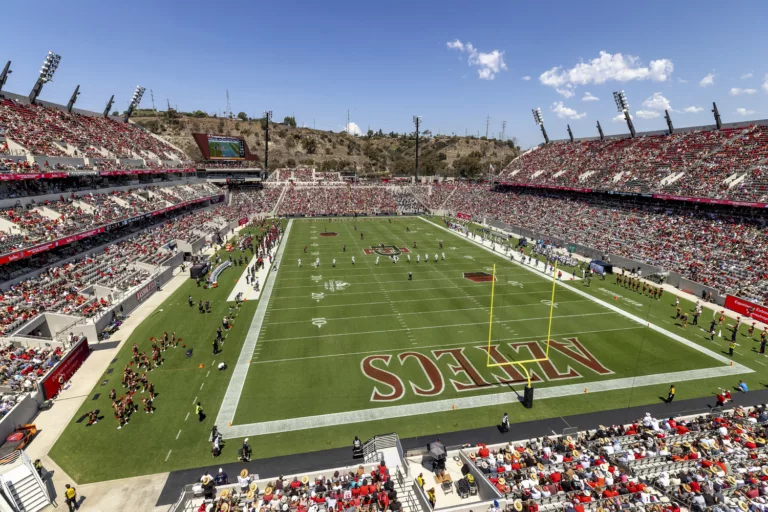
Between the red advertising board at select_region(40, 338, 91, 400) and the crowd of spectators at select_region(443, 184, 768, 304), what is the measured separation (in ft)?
136

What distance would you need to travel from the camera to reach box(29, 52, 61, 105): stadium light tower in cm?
4485

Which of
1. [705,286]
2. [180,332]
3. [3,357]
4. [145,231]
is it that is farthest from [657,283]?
[145,231]

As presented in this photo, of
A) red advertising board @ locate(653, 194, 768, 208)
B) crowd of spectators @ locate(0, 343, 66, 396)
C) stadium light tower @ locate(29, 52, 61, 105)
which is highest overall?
stadium light tower @ locate(29, 52, 61, 105)

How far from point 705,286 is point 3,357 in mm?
44359

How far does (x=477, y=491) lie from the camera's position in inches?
463

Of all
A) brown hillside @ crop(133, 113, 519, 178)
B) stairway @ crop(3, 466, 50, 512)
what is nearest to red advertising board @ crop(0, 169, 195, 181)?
stairway @ crop(3, 466, 50, 512)

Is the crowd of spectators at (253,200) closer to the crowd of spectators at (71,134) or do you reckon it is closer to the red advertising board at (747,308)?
the crowd of spectators at (71,134)

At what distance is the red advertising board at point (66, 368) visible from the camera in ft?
54.7

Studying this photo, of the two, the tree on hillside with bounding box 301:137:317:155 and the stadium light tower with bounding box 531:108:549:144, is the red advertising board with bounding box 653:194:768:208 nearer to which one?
the stadium light tower with bounding box 531:108:549:144

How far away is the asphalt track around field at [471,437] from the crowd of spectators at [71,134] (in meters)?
37.5

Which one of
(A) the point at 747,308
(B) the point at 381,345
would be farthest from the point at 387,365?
(A) the point at 747,308

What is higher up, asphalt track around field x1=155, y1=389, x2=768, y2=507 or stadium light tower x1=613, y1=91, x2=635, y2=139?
stadium light tower x1=613, y1=91, x2=635, y2=139

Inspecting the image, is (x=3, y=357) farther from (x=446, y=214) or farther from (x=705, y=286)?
(x=446, y=214)

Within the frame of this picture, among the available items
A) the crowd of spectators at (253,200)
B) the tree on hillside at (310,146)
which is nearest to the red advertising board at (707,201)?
the crowd of spectators at (253,200)
